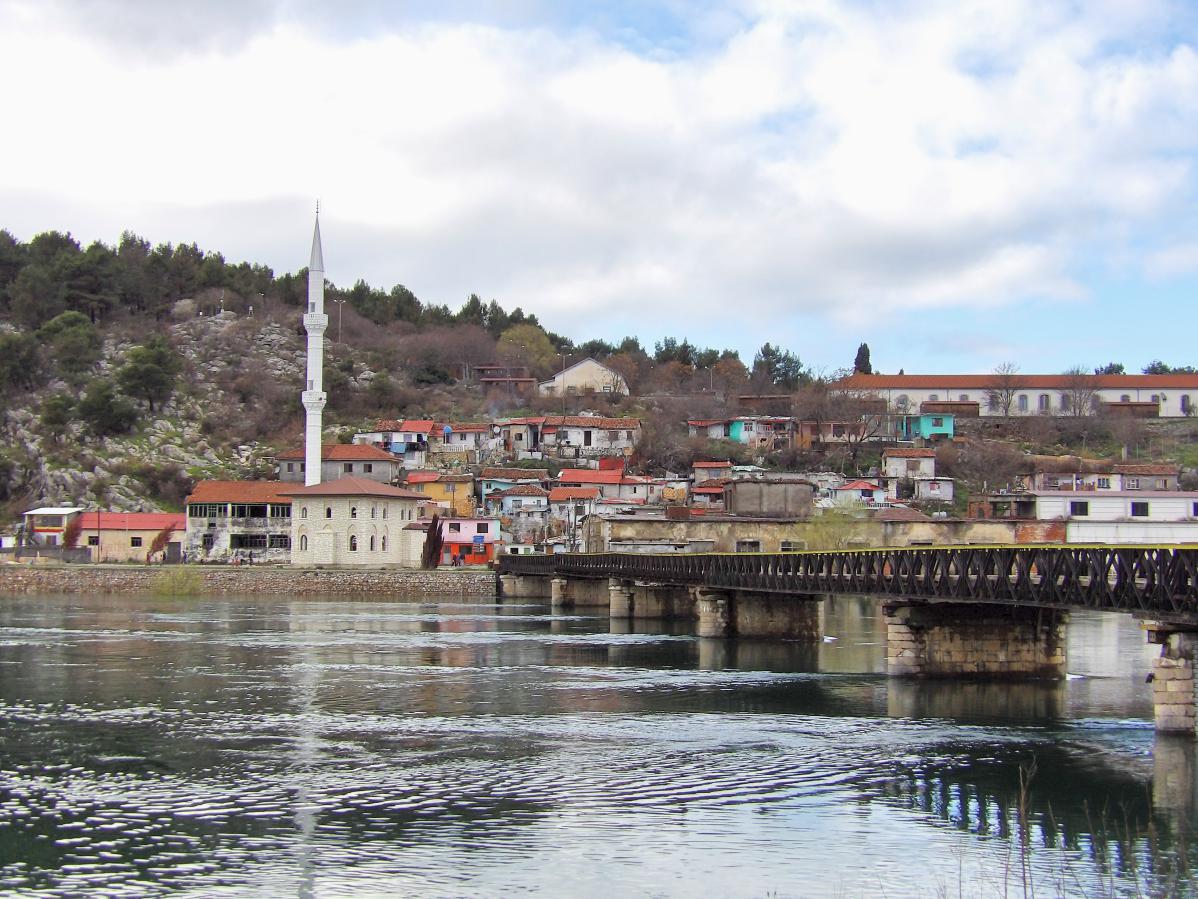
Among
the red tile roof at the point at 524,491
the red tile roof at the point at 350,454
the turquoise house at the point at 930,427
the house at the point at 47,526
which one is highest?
the turquoise house at the point at 930,427

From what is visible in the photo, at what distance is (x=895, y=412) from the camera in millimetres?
145000

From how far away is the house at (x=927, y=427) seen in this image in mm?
139250

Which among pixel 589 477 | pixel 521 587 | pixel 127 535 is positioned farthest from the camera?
pixel 589 477

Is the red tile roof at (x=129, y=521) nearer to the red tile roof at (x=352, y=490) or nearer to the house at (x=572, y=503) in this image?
the red tile roof at (x=352, y=490)

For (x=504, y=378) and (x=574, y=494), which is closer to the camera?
(x=574, y=494)

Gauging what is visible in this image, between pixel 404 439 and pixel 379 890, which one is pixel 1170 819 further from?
pixel 404 439

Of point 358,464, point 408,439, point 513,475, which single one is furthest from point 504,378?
point 513,475

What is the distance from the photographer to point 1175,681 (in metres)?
29.7

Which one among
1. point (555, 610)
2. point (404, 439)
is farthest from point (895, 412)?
point (555, 610)

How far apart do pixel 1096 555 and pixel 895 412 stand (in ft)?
375

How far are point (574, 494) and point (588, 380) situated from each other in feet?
171

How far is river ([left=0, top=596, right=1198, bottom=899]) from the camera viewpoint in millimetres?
20312

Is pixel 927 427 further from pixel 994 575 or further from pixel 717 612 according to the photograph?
pixel 994 575

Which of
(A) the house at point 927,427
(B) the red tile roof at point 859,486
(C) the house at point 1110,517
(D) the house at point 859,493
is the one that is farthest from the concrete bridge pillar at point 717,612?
(A) the house at point 927,427
